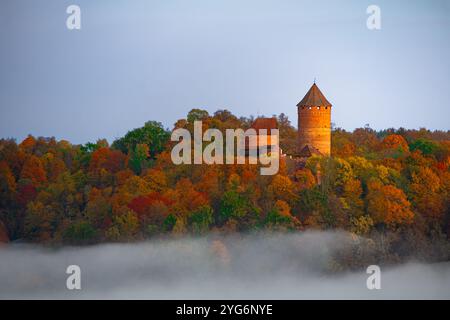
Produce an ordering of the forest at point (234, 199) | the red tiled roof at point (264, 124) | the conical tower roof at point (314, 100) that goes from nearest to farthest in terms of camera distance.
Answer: the forest at point (234, 199)
the conical tower roof at point (314, 100)
the red tiled roof at point (264, 124)

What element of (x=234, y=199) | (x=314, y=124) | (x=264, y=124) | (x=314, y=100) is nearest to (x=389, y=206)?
(x=234, y=199)

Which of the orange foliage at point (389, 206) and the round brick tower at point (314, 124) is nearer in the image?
the orange foliage at point (389, 206)

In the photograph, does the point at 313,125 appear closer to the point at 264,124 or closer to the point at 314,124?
the point at 314,124

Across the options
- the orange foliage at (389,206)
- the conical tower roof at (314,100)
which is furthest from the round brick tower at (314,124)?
the orange foliage at (389,206)

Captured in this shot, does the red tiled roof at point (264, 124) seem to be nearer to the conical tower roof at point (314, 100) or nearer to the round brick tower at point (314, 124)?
the round brick tower at point (314, 124)

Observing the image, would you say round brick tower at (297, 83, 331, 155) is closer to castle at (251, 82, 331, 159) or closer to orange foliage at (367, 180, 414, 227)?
castle at (251, 82, 331, 159)

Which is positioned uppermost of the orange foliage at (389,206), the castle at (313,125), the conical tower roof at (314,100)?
the conical tower roof at (314,100)

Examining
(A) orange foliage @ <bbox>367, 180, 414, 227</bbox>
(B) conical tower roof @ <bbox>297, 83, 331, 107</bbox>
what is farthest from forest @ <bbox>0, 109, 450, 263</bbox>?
(B) conical tower roof @ <bbox>297, 83, 331, 107</bbox>
